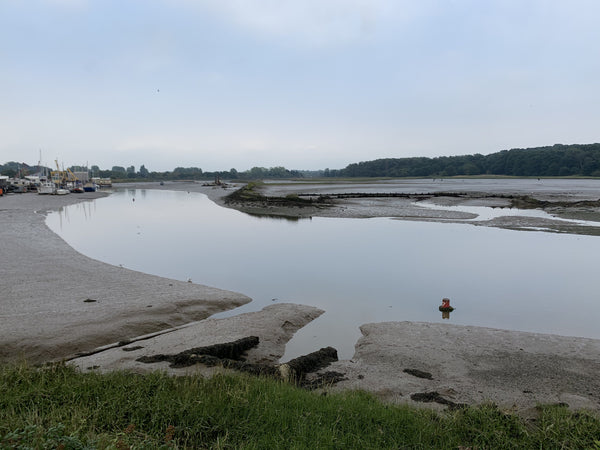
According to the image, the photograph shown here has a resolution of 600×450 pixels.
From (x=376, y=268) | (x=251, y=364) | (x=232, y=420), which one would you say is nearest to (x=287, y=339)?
(x=251, y=364)

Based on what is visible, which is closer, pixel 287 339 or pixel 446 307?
pixel 287 339

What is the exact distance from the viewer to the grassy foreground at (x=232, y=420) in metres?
4.86

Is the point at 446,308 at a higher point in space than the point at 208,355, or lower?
lower

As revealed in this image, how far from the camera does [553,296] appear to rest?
14.8m

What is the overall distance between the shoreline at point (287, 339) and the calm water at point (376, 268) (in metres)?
0.99

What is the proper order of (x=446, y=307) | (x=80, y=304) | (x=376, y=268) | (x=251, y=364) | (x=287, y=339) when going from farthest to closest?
Answer: (x=376, y=268), (x=446, y=307), (x=80, y=304), (x=287, y=339), (x=251, y=364)

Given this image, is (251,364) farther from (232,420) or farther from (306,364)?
(232,420)

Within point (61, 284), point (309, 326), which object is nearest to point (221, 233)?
point (61, 284)

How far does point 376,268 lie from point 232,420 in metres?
14.7

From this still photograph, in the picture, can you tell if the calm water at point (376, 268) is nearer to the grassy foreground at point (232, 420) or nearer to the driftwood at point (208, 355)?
the driftwood at point (208, 355)

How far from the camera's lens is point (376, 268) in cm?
1942

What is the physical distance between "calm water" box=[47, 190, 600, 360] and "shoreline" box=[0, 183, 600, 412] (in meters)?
0.99

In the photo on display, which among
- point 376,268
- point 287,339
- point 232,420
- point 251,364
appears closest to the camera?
point 232,420

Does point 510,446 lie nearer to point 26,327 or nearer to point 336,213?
point 26,327
